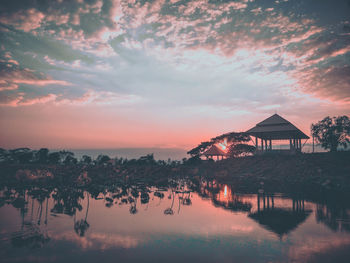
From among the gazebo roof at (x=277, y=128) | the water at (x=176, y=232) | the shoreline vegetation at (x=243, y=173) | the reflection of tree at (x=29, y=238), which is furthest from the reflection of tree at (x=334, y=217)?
the gazebo roof at (x=277, y=128)

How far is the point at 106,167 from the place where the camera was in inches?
1320

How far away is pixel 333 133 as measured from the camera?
43.4m

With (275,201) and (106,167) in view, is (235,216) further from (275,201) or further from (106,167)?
(106,167)

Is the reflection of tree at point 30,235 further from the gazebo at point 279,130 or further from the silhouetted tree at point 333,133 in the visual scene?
the silhouetted tree at point 333,133

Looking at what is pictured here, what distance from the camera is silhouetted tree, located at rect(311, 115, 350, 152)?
42656mm

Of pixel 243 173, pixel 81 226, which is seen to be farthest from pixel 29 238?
pixel 243 173

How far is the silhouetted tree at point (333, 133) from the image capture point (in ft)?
140

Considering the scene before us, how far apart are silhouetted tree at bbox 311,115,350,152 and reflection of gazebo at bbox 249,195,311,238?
122ft

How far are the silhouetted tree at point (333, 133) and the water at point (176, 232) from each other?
35.1 m

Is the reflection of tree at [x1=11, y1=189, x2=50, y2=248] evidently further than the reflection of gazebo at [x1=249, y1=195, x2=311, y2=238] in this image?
No

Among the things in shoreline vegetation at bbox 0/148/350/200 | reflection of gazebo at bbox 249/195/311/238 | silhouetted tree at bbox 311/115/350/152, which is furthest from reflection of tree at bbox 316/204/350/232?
silhouetted tree at bbox 311/115/350/152

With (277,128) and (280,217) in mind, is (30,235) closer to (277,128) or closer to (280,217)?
(280,217)

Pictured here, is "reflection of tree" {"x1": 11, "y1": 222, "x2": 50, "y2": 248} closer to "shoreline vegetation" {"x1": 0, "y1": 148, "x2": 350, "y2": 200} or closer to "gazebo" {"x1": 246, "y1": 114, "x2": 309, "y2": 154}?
"shoreline vegetation" {"x1": 0, "y1": 148, "x2": 350, "y2": 200}

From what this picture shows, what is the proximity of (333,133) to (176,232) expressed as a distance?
1860 inches
